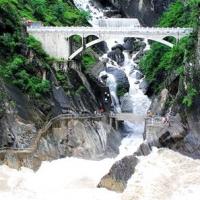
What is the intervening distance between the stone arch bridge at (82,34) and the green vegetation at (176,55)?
186 cm

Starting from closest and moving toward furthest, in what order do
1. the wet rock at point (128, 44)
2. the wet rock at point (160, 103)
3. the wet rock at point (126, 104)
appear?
the wet rock at point (160, 103) → the wet rock at point (126, 104) → the wet rock at point (128, 44)

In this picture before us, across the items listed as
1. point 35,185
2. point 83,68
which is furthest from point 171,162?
point 83,68

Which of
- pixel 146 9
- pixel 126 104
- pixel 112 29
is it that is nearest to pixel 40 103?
pixel 112 29

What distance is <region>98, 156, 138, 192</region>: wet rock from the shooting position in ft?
185

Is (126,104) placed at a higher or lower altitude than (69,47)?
lower

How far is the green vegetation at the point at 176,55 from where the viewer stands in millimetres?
69500

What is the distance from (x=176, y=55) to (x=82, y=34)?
37.5ft

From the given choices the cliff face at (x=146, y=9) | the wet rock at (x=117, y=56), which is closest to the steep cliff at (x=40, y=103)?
the wet rock at (x=117, y=56)

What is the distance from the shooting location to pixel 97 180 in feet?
196

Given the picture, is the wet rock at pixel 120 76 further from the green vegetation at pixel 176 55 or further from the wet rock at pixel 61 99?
the wet rock at pixel 61 99

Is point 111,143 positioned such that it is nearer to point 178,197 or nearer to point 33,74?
point 33,74

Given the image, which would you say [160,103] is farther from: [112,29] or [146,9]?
[146,9]

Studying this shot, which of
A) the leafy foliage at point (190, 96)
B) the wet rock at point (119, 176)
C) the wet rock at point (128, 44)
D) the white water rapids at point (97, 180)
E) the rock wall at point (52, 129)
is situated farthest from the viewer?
the wet rock at point (128, 44)

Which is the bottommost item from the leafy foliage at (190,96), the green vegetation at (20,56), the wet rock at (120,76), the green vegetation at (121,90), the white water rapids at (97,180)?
the white water rapids at (97,180)
